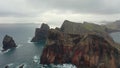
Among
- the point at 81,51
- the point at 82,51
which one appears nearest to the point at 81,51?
the point at 81,51

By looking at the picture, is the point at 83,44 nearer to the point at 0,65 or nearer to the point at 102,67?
the point at 102,67

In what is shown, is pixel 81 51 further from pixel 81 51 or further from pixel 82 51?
pixel 82 51

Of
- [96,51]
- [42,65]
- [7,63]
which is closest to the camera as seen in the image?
[96,51]

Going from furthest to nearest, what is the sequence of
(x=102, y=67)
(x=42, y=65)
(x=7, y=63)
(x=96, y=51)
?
(x=7, y=63)
(x=42, y=65)
(x=96, y=51)
(x=102, y=67)

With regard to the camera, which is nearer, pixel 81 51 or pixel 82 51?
pixel 82 51

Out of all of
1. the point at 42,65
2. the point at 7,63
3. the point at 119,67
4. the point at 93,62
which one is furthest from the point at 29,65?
the point at 119,67

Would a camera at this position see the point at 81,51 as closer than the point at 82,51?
No

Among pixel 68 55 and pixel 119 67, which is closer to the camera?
pixel 119 67

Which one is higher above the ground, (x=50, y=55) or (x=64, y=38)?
(x=64, y=38)
